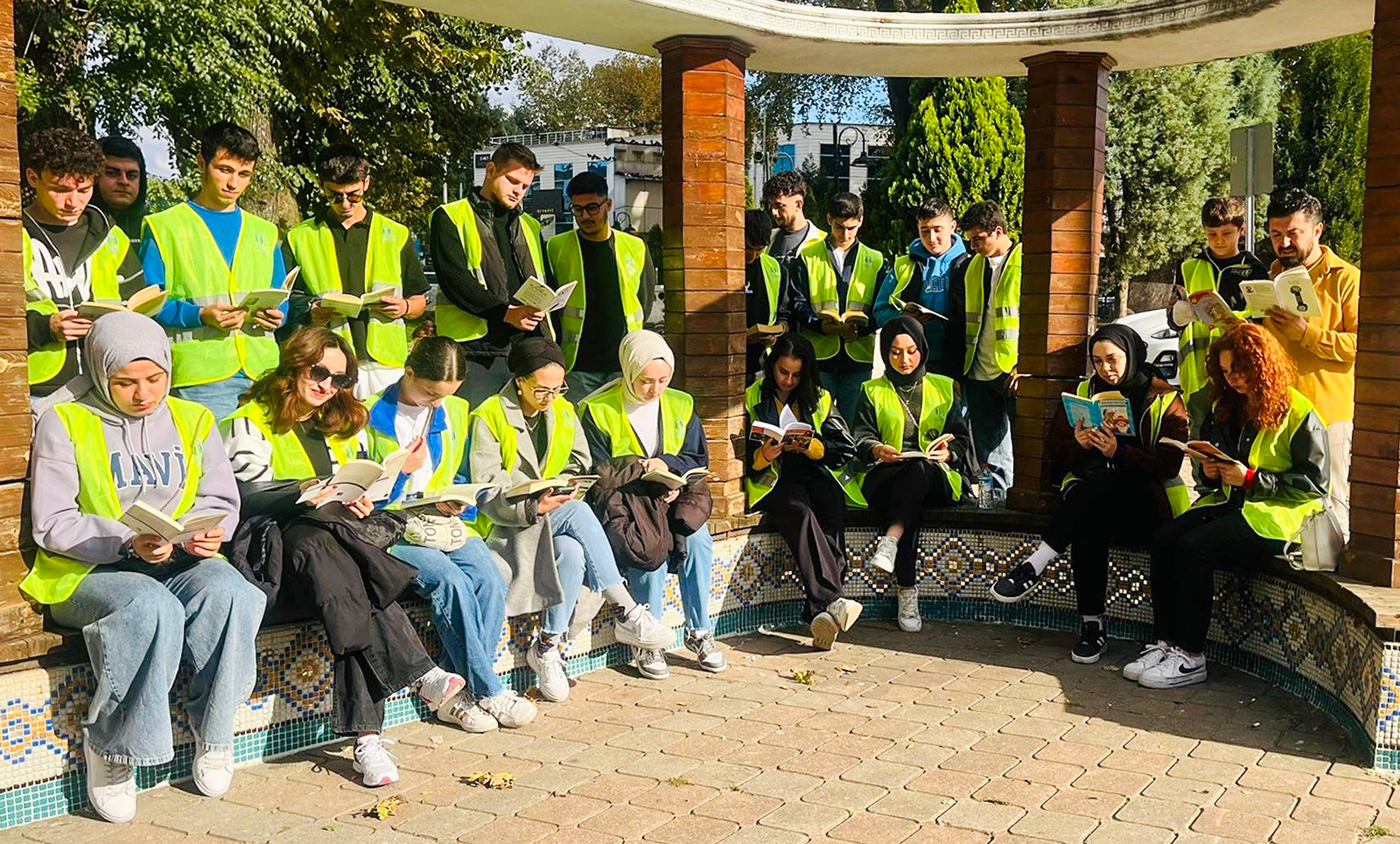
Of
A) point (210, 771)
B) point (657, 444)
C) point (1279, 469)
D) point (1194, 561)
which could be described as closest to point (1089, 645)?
point (1194, 561)

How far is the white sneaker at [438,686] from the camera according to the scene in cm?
544

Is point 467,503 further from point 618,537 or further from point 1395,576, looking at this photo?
point 1395,576

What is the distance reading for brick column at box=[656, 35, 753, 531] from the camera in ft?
22.7

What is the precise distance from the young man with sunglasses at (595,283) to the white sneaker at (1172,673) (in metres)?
3.13

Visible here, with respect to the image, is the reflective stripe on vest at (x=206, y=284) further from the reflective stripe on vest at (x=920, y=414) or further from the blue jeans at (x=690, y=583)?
the reflective stripe on vest at (x=920, y=414)

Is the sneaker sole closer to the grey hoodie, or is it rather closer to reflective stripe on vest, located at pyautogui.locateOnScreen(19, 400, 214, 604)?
the grey hoodie

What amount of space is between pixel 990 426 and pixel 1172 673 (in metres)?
2.39

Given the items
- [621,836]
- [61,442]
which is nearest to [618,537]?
[621,836]

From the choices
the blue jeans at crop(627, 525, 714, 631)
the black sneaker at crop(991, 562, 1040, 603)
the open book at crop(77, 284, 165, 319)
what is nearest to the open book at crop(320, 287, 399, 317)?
the open book at crop(77, 284, 165, 319)

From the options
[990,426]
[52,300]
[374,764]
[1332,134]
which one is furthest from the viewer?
[1332,134]

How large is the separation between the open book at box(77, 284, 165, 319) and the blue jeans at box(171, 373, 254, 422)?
2.09ft

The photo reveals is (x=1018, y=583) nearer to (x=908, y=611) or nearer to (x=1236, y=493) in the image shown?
(x=908, y=611)

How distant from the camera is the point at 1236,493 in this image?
6262mm

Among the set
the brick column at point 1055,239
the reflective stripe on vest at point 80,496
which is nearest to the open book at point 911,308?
the brick column at point 1055,239
